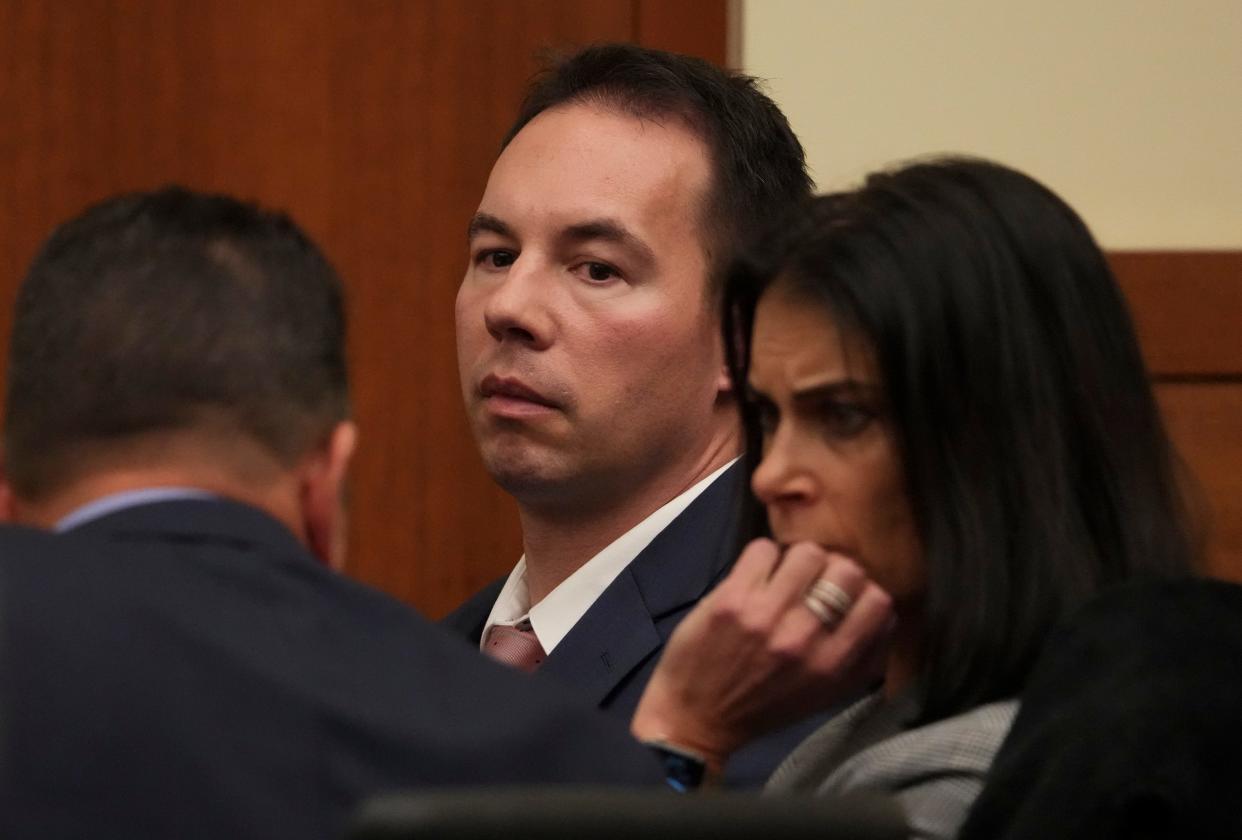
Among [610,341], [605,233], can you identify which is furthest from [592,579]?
[605,233]

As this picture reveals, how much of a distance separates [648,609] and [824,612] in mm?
523

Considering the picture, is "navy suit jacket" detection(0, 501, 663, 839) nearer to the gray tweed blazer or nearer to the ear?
the ear

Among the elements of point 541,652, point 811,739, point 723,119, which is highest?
point 723,119

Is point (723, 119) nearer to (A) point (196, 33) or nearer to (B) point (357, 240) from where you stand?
(B) point (357, 240)

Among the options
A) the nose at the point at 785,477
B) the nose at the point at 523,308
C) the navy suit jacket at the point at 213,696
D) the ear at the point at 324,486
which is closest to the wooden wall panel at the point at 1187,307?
the nose at the point at 523,308

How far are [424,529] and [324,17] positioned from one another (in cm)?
82

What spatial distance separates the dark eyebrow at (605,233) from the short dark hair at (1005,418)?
69 centimetres

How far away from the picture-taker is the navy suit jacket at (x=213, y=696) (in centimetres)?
98

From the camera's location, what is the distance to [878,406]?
1.44m

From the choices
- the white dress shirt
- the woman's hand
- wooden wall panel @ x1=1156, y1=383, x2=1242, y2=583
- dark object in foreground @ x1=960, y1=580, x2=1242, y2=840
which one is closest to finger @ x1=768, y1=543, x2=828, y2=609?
the woman's hand

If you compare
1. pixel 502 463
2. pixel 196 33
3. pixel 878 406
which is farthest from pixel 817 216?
pixel 196 33

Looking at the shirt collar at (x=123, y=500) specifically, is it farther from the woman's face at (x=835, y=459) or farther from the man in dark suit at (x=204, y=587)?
the woman's face at (x=835, y=459)

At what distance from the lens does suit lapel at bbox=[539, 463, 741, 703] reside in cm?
192

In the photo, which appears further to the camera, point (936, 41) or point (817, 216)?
point (936, 41)
